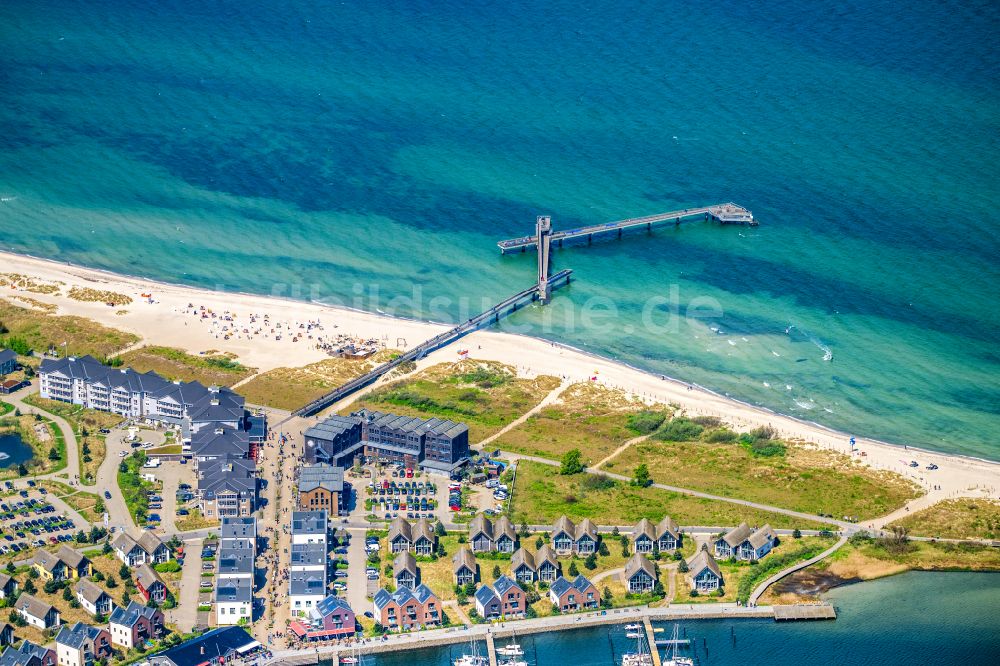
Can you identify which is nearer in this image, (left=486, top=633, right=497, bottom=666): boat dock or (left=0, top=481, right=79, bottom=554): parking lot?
(left=486, top=633, right=497, bottom=666): boat dock

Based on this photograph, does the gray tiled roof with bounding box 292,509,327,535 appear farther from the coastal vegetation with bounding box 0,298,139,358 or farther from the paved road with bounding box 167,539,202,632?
the coastal vegetation with bounding box 0,298,139,358

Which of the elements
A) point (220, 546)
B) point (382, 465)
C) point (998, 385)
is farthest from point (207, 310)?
point (998, 385)

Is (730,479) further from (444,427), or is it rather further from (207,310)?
(207,310)

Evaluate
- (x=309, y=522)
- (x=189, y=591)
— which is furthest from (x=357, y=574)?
(x=189, y=591)

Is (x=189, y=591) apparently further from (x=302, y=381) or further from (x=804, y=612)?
(x=804, y=612)

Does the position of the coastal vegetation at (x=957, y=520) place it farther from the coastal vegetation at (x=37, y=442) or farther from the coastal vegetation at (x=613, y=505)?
the coastal vegetation at (x=37, y=442)

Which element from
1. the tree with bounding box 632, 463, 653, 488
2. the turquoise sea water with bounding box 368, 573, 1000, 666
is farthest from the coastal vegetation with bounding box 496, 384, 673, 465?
the turquoise sea water with bounding box 368, 573, 1000, 666
